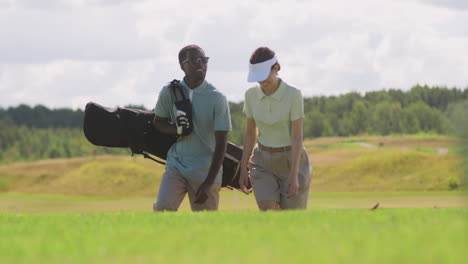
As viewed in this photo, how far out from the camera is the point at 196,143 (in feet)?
31.8

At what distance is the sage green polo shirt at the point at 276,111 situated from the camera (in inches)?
361

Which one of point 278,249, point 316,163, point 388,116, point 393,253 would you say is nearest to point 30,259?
point 278,249

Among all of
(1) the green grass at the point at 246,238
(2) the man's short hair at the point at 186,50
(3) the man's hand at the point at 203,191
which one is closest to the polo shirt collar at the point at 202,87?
(2) the man's short hair at the point at 186,50

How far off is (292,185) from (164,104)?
70.5 inches

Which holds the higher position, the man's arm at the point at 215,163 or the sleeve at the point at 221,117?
the sleeve at the point at 221,117

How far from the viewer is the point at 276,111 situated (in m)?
9.21

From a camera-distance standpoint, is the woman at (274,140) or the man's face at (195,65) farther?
the man's face at (195,65)

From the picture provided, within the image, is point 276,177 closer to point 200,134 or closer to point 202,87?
point 200,134

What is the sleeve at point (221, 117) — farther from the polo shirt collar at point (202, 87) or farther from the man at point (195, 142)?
the polo shirt collar at point (202, 87)

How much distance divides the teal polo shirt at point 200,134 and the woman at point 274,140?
1.20ft

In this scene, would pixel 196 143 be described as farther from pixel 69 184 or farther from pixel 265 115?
pixel 69 184

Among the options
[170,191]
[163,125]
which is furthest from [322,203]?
[170,191]

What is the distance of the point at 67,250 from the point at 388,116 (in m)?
67.5

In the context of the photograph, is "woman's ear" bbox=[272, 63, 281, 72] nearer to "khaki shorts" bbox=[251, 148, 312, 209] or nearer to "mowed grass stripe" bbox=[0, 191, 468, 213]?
"khaki shorts" bbox=[251, 148, 312, 209]
